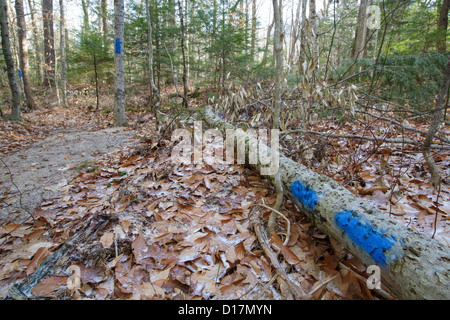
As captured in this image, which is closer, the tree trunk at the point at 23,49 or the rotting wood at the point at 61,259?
the rotting wood at the point at 61,259

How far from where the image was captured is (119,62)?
6301 mm

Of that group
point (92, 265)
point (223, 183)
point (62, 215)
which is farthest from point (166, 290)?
point (62, 215)

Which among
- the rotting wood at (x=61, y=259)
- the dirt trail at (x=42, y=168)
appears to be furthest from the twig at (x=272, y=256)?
the dirt trail at (x=42, y=168)

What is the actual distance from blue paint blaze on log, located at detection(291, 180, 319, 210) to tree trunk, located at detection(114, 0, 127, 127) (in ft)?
21.0

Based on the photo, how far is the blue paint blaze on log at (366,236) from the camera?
3.80 feet

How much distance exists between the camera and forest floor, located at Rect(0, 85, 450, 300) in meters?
1.39

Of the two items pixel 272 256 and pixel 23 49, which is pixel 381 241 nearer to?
pixel 272 256

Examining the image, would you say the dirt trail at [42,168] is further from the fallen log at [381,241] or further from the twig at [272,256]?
the fallen log at [381,241]

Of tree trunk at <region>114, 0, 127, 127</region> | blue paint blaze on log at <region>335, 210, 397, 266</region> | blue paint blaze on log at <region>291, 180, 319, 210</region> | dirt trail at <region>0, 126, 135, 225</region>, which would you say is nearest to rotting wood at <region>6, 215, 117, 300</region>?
dirt trail at <region>0, 126, 135, 225</region>

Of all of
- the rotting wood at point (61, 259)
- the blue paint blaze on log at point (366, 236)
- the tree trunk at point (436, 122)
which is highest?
the tree trunk at point (436, 122)

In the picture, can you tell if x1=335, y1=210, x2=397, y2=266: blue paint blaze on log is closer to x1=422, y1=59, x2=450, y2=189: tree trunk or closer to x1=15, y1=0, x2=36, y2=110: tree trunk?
x1=422, y1=59, x2=450, y2=189: tree trunk
